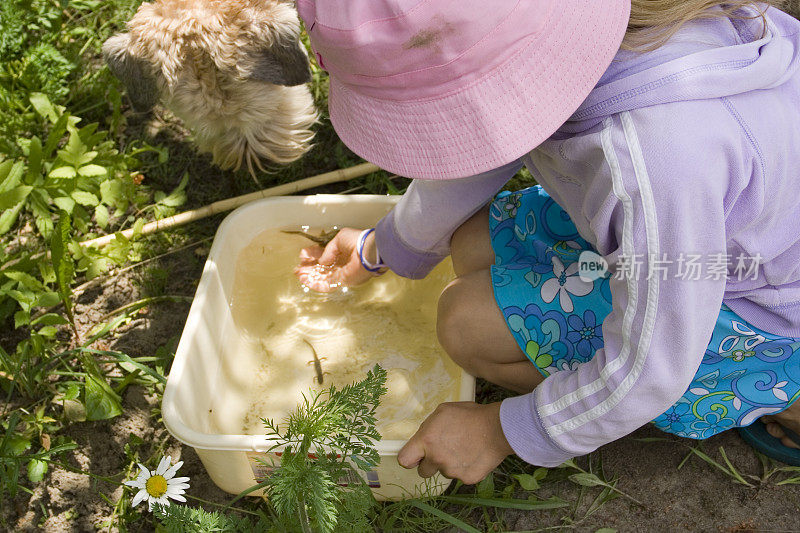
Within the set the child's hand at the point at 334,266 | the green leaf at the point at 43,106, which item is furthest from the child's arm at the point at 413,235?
the green leaf at the point at 43,106

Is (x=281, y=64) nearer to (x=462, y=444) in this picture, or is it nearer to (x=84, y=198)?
(x=84, y=198)

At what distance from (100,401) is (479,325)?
3.23 feet

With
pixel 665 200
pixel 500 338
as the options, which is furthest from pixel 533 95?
pixel 500 338

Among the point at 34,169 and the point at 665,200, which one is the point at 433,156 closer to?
the point at 665,200

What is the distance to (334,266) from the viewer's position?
84.0 inches

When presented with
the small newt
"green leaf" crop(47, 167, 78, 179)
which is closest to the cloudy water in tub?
the small newt

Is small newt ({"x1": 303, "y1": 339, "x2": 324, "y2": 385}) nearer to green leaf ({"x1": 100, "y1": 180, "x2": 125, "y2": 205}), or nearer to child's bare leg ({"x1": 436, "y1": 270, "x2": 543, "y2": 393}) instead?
child's bare leg ({"x1": 436, "y1": 270, "x2": 543, "y2": 393})

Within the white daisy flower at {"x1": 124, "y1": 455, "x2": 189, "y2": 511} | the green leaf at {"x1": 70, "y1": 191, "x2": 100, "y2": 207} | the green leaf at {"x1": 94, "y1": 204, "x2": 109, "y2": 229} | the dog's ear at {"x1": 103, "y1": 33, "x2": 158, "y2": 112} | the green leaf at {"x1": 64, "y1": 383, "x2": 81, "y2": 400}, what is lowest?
the green leaf at {"x1": 64, "y1": 383, "x2": 81, "y2": 400}

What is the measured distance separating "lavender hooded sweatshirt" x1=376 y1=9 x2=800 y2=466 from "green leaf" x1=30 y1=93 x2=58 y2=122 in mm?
1687

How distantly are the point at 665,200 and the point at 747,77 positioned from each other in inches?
9.4

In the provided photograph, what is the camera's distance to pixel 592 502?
70.1 inches

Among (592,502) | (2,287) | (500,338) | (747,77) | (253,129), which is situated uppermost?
(747,77)

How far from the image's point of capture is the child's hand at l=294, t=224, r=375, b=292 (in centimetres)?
206

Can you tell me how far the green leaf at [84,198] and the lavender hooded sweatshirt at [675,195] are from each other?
1396 mm
